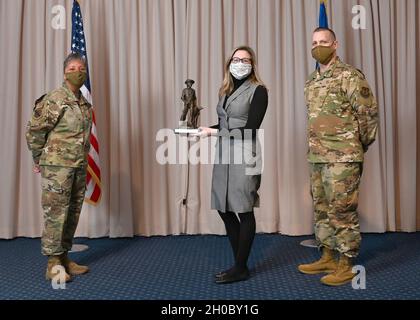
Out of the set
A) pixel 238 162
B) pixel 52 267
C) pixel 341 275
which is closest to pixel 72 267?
pixel 52 267

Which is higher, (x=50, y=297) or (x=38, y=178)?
(x=38, y=178)

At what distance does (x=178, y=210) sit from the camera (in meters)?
4.05

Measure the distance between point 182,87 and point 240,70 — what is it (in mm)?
1483

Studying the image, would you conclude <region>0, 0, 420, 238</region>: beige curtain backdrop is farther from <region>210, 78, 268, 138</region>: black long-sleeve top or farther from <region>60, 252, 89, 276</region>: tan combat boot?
<region>210, 78, 268, 138</region>: black long-sleeve top

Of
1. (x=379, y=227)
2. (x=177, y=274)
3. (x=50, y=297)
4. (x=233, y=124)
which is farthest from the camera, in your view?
(x=379, y=227)

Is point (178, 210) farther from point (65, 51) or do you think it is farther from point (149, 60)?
point (65, 51)

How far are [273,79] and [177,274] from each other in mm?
2013

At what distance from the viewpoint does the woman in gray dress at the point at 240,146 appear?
2580 mm

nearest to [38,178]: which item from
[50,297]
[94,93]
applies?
[94,93]

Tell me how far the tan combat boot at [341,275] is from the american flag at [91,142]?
1959 millimetres

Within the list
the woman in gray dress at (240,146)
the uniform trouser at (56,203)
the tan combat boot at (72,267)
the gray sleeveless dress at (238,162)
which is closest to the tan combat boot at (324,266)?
the woman in gray dress at (240,146)

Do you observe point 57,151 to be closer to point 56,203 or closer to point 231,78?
point 56,203

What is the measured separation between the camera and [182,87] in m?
4.01

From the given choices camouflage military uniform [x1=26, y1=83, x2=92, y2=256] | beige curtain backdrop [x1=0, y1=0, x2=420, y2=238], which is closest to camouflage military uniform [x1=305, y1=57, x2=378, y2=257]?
beige curtain backdrop [x1=0, y1=0, x2=420, y2=238]
